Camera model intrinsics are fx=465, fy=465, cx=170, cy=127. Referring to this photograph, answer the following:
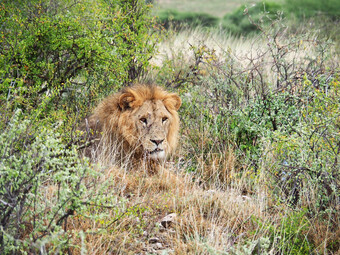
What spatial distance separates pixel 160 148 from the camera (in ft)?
18.3

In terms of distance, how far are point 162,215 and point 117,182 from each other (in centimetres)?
85

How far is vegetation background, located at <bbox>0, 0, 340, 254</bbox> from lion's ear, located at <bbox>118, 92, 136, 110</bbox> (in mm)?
612

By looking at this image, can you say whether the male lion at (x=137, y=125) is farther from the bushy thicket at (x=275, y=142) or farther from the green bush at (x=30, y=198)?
the green bush at (x=30, y=198)

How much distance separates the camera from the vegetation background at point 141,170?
3.46 m

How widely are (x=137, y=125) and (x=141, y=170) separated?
0.55 metres

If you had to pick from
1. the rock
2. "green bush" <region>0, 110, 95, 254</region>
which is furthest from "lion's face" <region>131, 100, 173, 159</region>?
"green bush" <region>0, 110, 95, 254</region>

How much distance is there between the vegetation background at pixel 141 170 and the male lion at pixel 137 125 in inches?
12.0

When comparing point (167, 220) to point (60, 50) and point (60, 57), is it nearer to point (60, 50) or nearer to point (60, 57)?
point (60, 50)

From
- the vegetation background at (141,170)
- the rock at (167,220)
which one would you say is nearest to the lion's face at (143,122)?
the vegetation background at (141,170)

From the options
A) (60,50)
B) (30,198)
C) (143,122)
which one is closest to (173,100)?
(143,122)

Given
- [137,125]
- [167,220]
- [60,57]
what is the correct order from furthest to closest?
[60,57], [137,125], [167,220]

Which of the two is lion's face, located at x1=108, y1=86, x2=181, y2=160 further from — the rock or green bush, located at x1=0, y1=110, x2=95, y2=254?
green bush, located at x1=0, y1=110, x2=95, y2=254

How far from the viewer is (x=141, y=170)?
18.0ft

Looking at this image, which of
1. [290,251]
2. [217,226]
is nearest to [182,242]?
[217,226]
